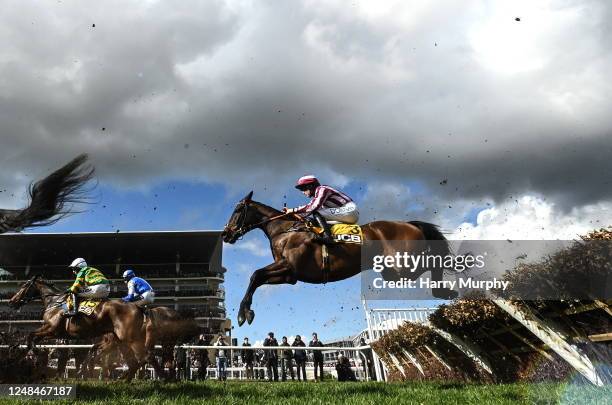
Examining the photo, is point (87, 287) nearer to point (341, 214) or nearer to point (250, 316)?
point (250, 316)

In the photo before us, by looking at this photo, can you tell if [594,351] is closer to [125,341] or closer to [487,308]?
[487,308]

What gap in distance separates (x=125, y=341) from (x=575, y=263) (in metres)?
7.73

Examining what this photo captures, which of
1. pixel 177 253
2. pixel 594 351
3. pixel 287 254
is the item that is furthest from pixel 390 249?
pixel 177 253

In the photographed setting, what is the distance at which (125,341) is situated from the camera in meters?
9.90

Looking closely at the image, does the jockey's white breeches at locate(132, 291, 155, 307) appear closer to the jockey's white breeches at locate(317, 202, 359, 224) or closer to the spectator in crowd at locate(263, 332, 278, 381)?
the spectator in crowd at locate(263, 332, 278, 381)

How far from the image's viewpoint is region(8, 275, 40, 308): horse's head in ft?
36.9

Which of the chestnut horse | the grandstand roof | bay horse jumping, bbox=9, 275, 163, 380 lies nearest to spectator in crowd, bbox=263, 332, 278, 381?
the chestnut horse

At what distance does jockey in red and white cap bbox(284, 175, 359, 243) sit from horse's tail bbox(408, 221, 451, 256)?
2.68 ft

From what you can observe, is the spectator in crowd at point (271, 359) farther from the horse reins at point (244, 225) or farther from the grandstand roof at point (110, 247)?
the grandstand roof at point (110, 247)

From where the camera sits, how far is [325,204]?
661cm

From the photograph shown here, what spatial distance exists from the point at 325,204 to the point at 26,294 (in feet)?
26.6

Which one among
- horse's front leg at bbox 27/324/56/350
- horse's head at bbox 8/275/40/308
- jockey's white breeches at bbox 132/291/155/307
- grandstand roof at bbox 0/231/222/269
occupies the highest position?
grandstand roof at bbox 0/231/222/269

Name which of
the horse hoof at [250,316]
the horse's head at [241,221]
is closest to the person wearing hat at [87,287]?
the horse's head at [241,221]

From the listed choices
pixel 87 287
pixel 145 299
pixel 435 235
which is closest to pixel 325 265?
pixel 435 235
